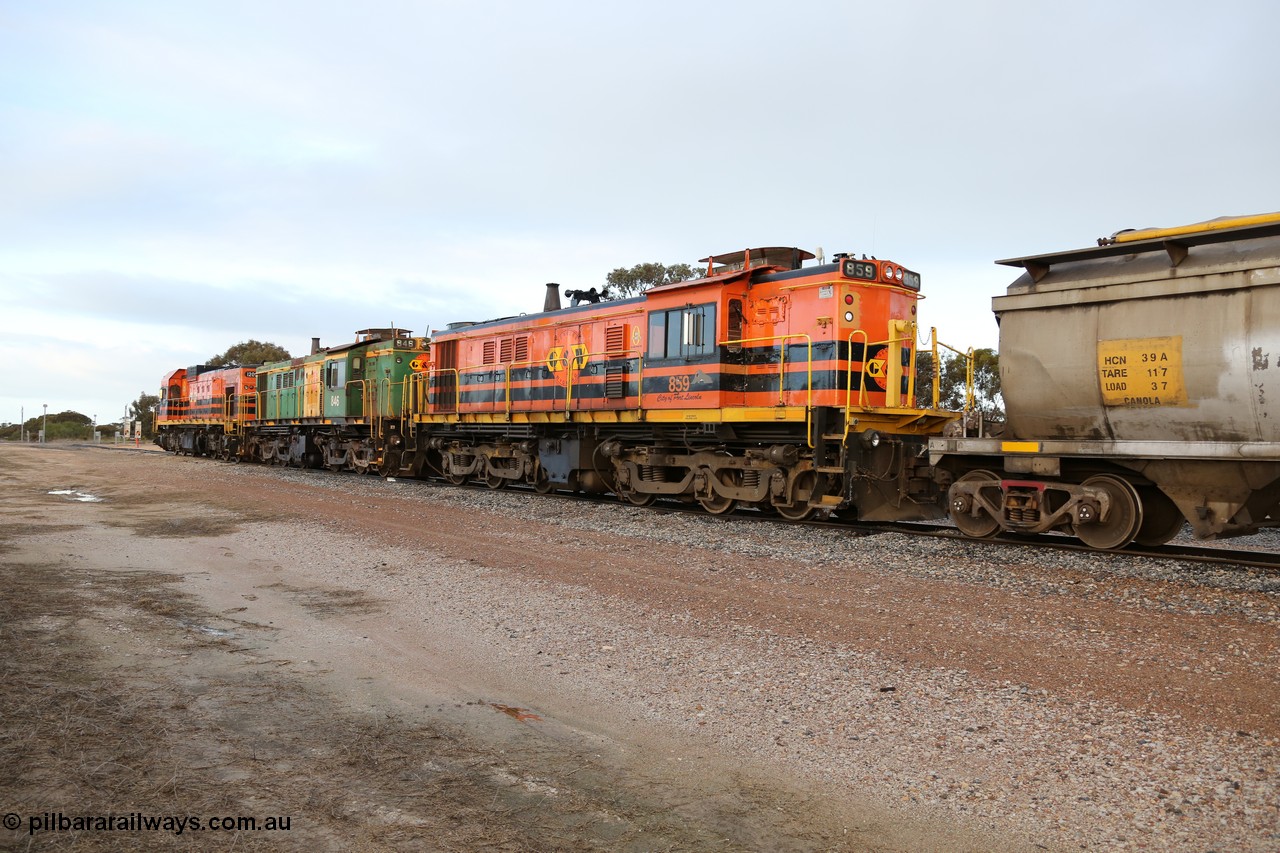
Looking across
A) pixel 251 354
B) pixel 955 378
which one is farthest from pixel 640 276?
pixel 251 354

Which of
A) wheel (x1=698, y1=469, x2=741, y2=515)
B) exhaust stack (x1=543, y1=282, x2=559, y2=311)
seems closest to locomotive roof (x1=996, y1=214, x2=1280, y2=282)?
wheel (x1=698, y1=469, x2=741, y2=515)

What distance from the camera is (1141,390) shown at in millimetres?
9320

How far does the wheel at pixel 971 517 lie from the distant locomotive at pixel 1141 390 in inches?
1.7

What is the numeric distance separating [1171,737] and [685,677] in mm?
2687

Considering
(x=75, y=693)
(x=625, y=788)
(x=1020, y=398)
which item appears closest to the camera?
(x=625, y=788)

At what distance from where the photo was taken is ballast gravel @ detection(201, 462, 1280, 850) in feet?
12.6

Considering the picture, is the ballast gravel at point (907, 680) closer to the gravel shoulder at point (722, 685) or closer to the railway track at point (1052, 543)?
the gravel shoulder at point (722, 685)

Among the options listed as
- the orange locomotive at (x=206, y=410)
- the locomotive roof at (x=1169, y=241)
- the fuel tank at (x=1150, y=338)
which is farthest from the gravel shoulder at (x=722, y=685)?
the orange locomotive at (x=206, y=410)

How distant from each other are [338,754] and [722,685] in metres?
2.33

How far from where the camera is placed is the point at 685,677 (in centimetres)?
567

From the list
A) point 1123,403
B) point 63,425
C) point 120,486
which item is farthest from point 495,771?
point 63,425

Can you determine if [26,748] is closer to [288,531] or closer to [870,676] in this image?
[870,676]

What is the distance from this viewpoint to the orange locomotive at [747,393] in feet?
42.9

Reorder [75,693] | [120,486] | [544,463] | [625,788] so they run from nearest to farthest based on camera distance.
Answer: [625,788] → [75,693] → [544,463] → [120,486]
